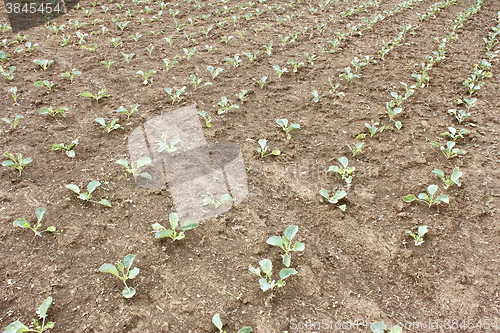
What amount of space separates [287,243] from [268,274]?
0.94 ft

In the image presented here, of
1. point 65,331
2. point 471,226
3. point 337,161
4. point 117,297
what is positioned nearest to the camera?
point 65,331

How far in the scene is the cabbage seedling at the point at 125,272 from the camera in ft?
6.22

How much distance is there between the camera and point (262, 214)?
256cm

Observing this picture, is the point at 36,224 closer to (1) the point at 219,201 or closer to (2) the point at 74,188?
(2) the point at 74,188

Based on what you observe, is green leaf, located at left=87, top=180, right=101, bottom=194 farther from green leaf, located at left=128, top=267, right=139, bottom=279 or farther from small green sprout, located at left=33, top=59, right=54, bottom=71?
small green sprout, located at left=33, top=59, right=54, bottom=71

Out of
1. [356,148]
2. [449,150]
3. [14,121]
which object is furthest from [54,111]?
[449,150]

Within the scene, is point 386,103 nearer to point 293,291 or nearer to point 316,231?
point 316,231

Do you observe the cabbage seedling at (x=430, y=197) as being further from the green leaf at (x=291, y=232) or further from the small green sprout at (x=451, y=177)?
the green leaf at (x=291, y=232)

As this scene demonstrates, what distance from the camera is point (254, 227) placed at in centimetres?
245

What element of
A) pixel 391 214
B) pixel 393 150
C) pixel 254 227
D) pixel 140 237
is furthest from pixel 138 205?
pixel 393 150

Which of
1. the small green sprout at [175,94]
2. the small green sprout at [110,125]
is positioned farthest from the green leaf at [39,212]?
the small green sprout at [175,94]

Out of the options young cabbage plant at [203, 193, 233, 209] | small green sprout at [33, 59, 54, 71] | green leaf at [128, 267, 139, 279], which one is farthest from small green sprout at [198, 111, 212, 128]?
small green sprout at [33, 59, 54, 71]

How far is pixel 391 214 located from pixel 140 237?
2004 millimetres

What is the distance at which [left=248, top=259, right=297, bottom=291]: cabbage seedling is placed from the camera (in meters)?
1.92
